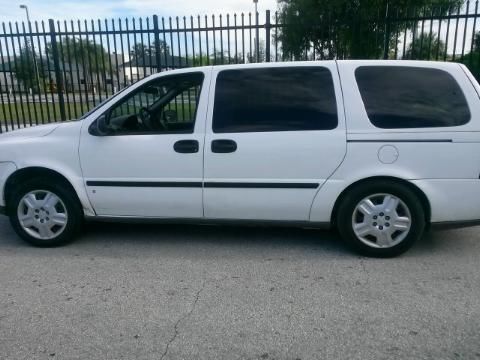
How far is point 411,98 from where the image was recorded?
128 inches

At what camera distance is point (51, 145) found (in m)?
3.65

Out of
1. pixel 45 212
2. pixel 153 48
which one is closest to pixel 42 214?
pixel 45 212

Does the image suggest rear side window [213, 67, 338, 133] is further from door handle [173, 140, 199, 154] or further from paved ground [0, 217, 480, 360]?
paved ground [0, 217, 480, 360]

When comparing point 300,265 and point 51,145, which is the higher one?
point 51,145

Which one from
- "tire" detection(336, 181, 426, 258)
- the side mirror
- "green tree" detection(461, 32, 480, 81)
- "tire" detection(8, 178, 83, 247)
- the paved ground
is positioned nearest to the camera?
the paved ground

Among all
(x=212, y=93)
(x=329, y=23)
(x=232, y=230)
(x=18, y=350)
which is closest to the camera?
(x=18, y=350)

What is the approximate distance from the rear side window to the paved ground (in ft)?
3.96

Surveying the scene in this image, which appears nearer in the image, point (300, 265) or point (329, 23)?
point (300, 265)

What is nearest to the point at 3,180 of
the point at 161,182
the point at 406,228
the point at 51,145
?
the point at 51,145

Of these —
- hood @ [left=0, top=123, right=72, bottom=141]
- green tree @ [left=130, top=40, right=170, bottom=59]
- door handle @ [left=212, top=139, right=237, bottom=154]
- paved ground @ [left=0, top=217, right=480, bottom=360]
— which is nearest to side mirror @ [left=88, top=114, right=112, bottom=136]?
hood @ [left=0, top=123, right=72, bottom=141]

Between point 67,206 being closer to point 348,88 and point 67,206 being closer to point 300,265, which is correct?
point 300,265

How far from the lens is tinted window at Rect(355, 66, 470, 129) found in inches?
126

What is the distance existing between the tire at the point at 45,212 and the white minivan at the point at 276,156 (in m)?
0.01

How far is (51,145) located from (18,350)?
196 centimetres
